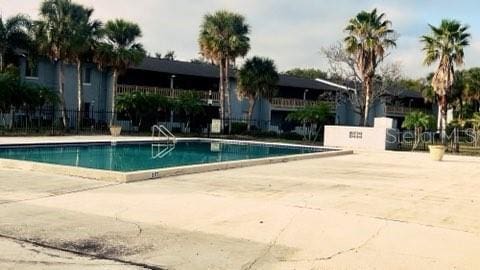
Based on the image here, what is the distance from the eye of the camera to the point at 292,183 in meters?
14.1

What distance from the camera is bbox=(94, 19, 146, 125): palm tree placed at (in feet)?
123

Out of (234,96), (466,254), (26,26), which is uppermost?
(26,26)

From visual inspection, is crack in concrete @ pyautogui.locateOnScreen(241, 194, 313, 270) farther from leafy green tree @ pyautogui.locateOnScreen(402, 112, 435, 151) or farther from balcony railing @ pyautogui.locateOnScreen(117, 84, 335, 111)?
balcony railing @ pyautogui.locateOnScreen(117, 84, 335, 111)

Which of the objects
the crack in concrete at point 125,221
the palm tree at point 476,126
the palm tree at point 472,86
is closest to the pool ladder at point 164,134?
the palm tree at point 476,126

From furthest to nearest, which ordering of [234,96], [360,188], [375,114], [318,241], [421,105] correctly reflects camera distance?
[421,105] → [375,114] → [234,96] → [360,188] → [318,241]

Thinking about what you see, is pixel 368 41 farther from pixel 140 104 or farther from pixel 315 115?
pixel 140 104

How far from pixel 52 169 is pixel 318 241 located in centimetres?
884

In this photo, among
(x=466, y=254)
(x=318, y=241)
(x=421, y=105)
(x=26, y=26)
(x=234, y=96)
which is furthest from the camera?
(x=421, y=105)

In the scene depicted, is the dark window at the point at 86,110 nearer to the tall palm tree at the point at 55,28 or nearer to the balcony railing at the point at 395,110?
the tall palm tree at the point at 55,28

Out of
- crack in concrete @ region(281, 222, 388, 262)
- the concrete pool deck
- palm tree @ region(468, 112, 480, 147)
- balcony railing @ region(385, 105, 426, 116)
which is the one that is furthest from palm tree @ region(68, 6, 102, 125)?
balcony railing @ region(385, 105, 426, 116)

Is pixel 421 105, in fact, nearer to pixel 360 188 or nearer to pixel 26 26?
pixel 26 26

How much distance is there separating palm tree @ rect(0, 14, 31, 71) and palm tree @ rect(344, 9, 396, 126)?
2154cm

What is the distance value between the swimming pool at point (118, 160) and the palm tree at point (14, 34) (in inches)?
452

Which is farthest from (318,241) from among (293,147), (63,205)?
(293,147)
